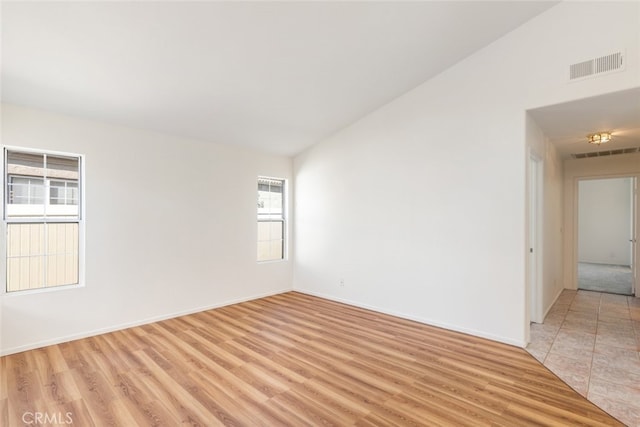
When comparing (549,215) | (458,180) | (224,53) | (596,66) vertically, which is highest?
(224,53)

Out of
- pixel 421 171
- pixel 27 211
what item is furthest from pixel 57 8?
pixel 421 171

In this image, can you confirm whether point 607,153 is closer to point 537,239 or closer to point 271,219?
point 537,239

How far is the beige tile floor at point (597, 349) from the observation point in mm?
2365

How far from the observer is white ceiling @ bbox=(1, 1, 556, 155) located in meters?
2.40

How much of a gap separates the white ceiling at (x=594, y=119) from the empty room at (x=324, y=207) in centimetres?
4

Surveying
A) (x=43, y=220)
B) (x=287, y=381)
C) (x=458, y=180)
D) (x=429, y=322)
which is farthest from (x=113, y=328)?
(x=458, y=180)

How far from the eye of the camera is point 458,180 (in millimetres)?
3758

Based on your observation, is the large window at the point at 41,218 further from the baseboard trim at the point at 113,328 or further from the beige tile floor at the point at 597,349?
the beige tile floor at the point at 597,349

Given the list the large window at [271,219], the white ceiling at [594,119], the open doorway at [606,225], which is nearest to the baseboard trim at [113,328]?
the large window at [271,219]

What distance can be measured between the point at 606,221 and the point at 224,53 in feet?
35.5

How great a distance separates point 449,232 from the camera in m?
3.84

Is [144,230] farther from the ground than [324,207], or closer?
closer

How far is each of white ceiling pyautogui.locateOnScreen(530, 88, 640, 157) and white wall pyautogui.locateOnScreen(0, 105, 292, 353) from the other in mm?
4245

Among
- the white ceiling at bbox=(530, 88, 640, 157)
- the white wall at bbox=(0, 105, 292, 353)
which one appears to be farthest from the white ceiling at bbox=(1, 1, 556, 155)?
the white ceiling at bbox=(530, 88, 640, 157)
